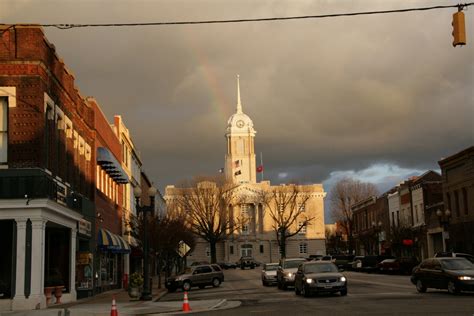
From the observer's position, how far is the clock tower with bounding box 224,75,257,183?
443 ft

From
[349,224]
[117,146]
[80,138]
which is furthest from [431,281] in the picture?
[349,224]

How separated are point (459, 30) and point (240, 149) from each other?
123m

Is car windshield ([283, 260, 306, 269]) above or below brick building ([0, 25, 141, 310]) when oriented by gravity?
below

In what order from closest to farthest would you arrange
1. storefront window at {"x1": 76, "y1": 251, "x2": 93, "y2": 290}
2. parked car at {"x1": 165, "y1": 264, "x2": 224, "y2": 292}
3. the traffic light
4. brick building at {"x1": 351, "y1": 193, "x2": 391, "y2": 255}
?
the traffic light
storefront window at {"x1": 76, "y1": 251, "x2": 93, "y2": 290}
parked car at {"x1": 165, "y1": 264, "x2": 224, "y2": 292}
brick building at {"x1": 351, "y1": 193, "x2": 391, "y2": 255}

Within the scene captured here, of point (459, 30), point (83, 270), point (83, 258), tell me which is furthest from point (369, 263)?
point (459, 30)

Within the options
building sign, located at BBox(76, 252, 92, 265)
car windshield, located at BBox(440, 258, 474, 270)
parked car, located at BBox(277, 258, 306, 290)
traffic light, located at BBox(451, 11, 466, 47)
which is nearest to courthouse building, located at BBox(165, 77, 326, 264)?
parked car, located at BBox(277, 258, 306, 290)

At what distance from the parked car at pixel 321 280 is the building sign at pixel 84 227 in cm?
1177

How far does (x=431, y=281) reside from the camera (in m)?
25.9

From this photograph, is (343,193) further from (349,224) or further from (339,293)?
(339,293)

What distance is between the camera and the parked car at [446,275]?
23922 millimetres

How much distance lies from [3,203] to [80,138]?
10398mm

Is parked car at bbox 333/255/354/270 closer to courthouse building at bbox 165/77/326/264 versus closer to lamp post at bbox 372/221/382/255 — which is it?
lamp post at bbox 372/221/382/255

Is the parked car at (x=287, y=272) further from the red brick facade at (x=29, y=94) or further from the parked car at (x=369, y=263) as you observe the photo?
the parked car at (x=369, y=263)

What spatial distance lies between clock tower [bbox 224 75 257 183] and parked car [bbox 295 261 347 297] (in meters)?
105
